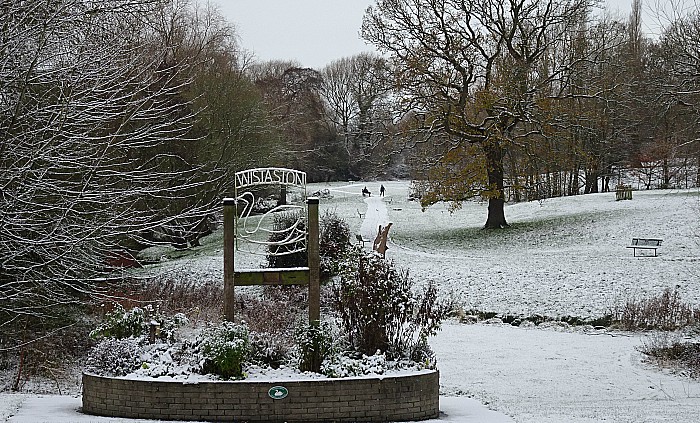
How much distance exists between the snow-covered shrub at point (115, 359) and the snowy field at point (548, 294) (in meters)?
0.59

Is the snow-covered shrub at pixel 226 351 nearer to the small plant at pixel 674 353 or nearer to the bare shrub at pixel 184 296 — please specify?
the bare shrub at pixel 184 296

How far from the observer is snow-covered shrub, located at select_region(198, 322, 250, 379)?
8570 mm

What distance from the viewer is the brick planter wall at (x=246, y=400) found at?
8.41m

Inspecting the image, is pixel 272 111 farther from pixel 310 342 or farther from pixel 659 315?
pixel 310 342

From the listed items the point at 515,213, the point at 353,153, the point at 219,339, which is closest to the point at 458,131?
the point at 515,213

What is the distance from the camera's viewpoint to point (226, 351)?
8555 mm

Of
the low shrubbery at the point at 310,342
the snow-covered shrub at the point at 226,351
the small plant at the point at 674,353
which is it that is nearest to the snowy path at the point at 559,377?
the small plant at the point at 674,353

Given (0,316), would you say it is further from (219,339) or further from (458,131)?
(458,131)

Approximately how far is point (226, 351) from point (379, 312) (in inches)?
91.7

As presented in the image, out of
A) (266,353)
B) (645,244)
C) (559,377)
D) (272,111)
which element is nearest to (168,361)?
(266,353)

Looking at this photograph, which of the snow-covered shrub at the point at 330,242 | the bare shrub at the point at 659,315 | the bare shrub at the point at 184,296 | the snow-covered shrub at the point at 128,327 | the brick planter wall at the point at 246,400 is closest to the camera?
the brick planter wall at the point at 246,400

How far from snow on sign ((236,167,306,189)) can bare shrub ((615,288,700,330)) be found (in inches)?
384

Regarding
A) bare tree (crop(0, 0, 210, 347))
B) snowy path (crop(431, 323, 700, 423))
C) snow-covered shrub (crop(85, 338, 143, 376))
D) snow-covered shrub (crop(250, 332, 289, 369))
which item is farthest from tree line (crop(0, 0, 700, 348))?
snowy path (crop(431, 323, 700, 423))

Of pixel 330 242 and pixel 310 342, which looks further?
pixel 330 242
